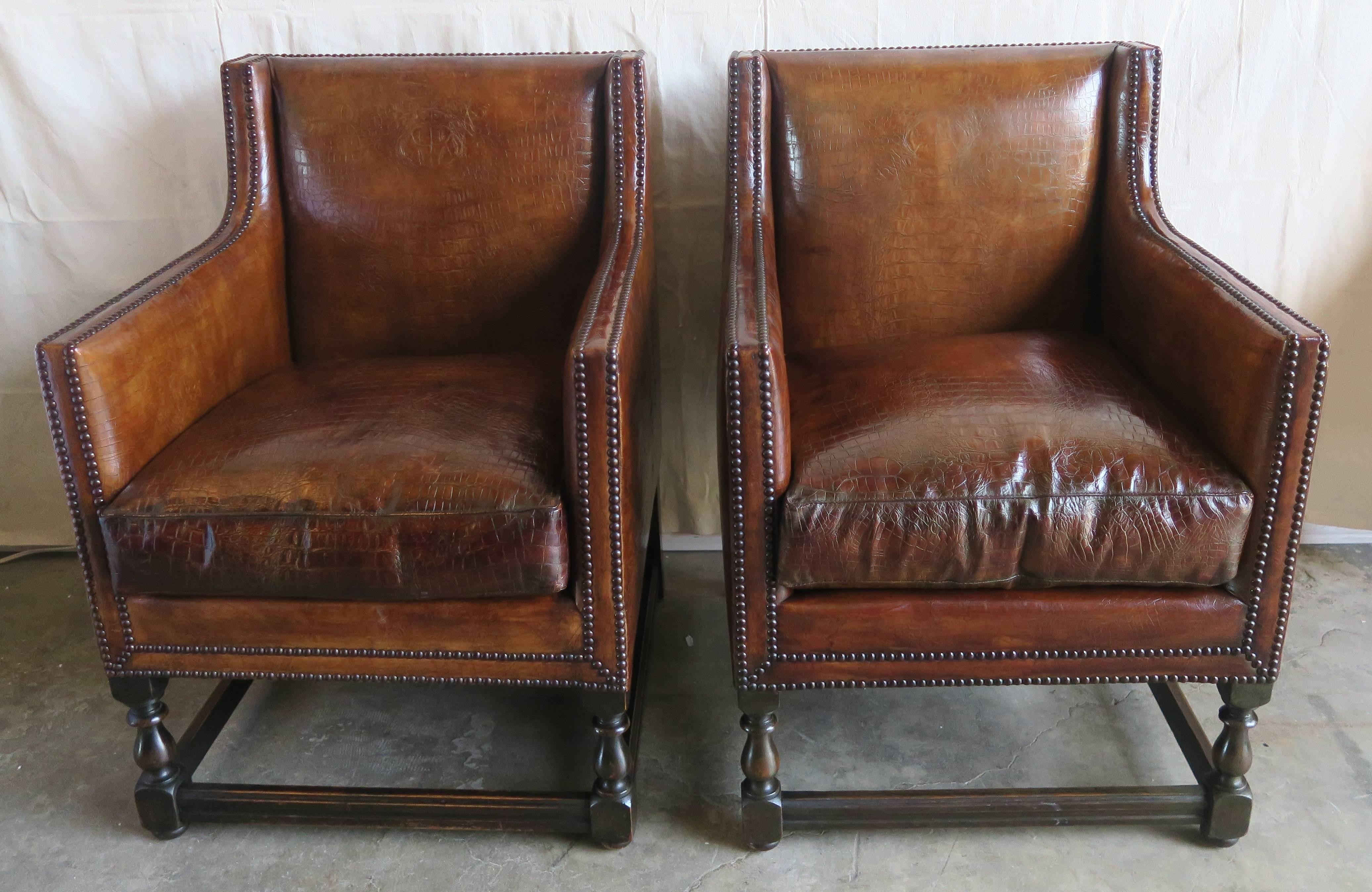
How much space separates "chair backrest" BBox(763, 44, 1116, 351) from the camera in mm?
1741

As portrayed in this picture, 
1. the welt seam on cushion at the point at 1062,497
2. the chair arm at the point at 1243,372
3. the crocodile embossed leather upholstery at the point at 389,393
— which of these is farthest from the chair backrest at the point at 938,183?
the welt seam on cushion at the point at 1062,497

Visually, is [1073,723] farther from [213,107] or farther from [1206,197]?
[213,107]

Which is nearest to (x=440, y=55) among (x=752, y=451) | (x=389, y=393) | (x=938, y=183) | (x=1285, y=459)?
(x=389, y=393)

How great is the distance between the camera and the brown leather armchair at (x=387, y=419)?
1.34 metres

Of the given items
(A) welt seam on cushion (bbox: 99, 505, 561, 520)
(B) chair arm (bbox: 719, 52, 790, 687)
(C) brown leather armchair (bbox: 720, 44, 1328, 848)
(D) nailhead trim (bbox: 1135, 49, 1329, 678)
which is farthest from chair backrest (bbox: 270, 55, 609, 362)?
(D) nailhead trim (bbox: 1135, 49, 1329, 678)

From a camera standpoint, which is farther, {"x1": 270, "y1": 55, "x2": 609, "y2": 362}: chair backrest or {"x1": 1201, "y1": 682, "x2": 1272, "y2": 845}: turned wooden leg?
{"x1": 270, "y1": 55, "x2": 609, "y2": 362}: chair backrest

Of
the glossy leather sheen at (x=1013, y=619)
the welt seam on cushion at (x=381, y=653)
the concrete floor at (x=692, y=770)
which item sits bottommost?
the concrete floor at (x=692, y=770)

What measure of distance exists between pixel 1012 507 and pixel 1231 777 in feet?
1.66

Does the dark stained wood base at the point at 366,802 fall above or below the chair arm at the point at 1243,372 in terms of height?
below

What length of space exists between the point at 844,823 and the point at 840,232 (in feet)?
2.88

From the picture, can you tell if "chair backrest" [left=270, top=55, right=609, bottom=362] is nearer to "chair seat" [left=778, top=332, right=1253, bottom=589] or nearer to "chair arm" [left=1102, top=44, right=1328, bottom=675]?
"chair seat" [left=778, top=332, right=1253, bottom=589]

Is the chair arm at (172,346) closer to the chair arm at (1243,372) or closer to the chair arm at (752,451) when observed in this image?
the chair arm at (752,451)

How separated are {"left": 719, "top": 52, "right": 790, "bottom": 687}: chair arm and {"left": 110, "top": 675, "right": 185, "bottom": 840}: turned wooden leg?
2.53ft

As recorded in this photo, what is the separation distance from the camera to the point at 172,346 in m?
1.49
